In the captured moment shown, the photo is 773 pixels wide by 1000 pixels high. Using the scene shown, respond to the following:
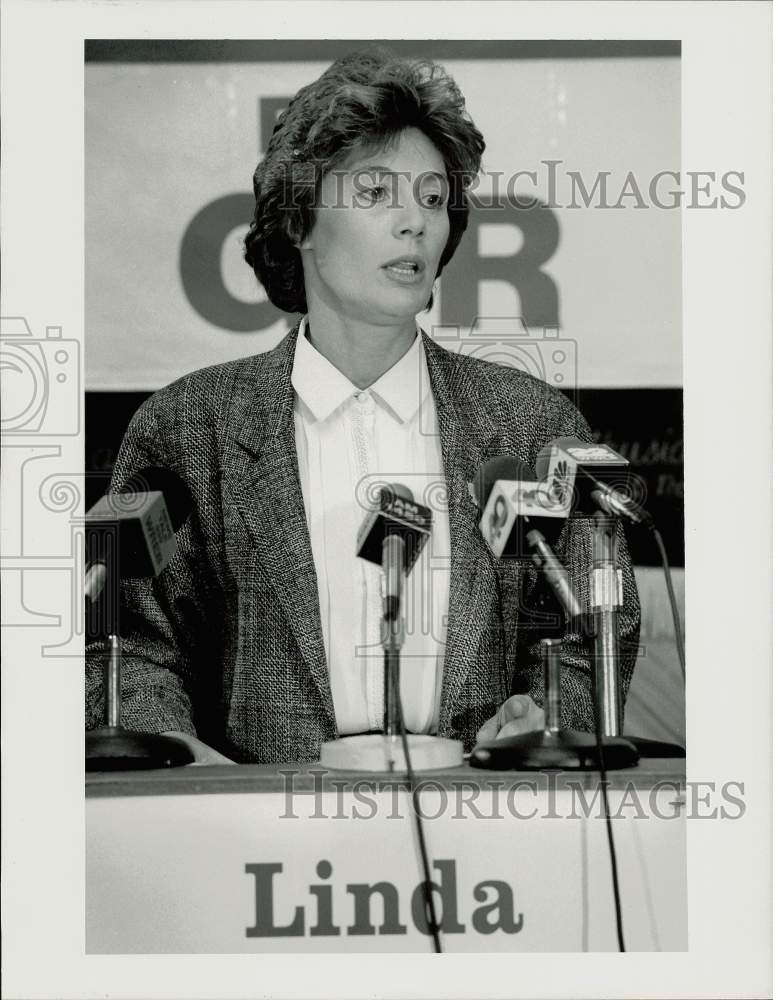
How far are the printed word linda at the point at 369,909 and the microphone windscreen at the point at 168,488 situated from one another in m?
0.57

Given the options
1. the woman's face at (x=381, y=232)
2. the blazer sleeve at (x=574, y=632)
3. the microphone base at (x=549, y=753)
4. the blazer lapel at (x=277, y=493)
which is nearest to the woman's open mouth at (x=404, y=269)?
the woman's face at (x=381, y=232)

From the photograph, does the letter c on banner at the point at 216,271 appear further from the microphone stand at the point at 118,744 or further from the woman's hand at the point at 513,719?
the woman's hand at the point at 513,719

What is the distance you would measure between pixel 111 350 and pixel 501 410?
652 mm

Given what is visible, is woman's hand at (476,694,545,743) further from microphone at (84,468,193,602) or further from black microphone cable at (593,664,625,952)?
microphone at (84,468,193,602)

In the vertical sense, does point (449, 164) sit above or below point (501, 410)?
above

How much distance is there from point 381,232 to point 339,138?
6.7 inches

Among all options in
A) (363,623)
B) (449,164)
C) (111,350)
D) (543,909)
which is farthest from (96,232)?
(543,909)

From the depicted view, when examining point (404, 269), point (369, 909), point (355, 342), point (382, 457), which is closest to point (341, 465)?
point (382, 457)

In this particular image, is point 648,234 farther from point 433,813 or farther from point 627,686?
point 433,813

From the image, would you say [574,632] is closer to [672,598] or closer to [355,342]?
[672,598]

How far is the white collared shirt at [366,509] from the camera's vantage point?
2.17 meters

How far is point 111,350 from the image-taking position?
2270mm

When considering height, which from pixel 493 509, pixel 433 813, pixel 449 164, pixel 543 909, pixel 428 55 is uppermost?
pixel 428 55

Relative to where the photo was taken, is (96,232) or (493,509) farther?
(96,232)
